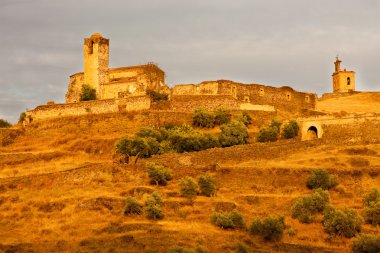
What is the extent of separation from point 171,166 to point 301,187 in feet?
28.8

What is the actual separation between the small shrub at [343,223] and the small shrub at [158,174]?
1131cm

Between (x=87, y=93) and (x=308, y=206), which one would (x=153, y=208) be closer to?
(x=308, y=206)

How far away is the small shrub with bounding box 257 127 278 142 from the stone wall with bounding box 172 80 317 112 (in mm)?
9004

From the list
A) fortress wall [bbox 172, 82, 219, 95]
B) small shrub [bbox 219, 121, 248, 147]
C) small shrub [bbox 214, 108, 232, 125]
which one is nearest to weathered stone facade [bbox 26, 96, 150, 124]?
fortress wall [bbox 172, 82, 219, 95]

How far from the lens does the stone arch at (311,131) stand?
171 ft

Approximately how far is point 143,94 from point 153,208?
26.9 m

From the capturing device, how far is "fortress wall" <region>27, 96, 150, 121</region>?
59.1 m

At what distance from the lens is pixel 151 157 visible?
45906 mm

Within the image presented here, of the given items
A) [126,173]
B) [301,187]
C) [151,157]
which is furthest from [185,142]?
[301,187]

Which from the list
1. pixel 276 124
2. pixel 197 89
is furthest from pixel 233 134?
pixel 197 89

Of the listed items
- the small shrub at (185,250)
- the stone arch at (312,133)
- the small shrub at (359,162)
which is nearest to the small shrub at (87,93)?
the stone arch at (312,133)

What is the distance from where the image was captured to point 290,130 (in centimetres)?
5194

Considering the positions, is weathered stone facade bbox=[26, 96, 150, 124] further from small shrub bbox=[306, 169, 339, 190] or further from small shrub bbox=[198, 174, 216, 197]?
small shrub bbox=[306, 169, 339, 190]

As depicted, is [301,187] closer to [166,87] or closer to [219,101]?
[219,101]
